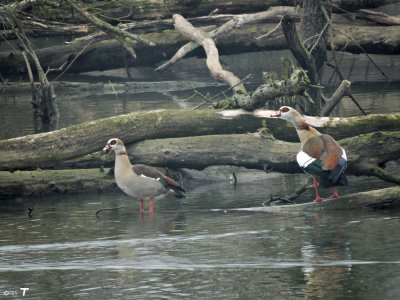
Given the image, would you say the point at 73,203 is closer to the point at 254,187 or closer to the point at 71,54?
the point at 254,187

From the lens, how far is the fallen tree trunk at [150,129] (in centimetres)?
1187

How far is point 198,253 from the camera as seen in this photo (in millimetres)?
7789

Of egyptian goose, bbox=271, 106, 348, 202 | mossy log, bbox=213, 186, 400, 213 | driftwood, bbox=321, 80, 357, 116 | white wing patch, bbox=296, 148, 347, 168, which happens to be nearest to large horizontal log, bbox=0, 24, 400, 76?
driftwood, bbox=321, 80, 357, 116

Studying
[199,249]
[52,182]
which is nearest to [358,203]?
[199,249]

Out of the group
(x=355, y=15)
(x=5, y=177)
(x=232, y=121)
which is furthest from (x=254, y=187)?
(x=355, y=15)

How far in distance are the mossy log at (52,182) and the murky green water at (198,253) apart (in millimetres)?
697

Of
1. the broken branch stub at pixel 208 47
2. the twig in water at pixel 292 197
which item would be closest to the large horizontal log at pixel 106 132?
the twig in water at pixel 292 197

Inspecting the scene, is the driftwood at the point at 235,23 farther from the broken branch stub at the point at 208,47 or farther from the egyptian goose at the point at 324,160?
the egyptian goose at the point at 324,160

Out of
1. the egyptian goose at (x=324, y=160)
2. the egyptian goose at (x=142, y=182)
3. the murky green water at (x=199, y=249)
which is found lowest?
the murky green water at (x=199, y=249)

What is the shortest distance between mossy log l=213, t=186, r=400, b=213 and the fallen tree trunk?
269 centimetres

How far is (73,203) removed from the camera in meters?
11.4

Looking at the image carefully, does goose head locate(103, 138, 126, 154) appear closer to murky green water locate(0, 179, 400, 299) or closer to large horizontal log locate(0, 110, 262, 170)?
murky green water locate(0, 179, 400, 299)

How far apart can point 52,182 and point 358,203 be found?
187 inches

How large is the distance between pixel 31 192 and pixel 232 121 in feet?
10.5
